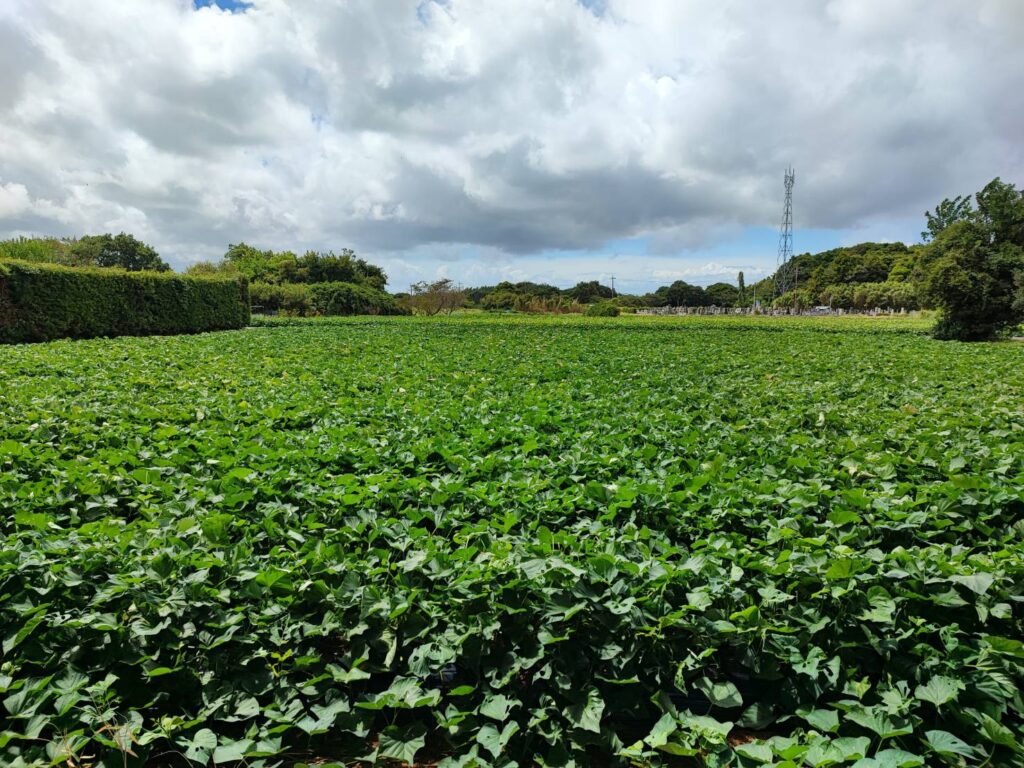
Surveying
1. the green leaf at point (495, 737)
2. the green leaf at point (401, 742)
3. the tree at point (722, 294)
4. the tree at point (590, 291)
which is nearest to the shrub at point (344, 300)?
the tree at point (590, 291)

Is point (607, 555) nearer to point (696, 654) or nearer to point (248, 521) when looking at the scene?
point (696, 654)

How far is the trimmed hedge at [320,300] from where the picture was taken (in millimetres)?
53281

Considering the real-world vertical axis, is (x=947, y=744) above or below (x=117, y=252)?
below

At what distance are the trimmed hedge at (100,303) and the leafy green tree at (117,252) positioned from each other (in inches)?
1609

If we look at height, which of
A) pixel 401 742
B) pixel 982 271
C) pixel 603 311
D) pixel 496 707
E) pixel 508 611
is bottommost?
pixel 401 742

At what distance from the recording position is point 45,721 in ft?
6.21

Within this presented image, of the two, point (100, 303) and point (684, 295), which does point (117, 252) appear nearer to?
point (100, 303)

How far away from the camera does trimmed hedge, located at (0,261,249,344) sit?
1819cm

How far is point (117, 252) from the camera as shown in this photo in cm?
6469

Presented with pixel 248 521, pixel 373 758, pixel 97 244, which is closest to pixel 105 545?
pixel 248 521

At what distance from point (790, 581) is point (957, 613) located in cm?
67

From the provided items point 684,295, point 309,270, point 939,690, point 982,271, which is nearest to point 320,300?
point 309,270

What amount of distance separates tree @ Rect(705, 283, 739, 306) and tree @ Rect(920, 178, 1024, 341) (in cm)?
10076

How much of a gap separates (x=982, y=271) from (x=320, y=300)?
169 ft
